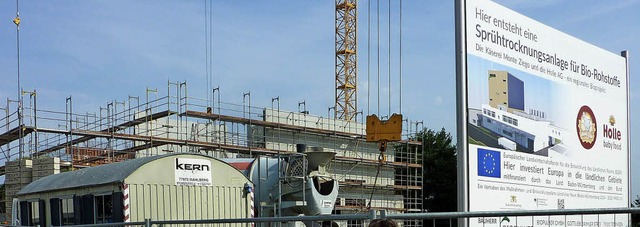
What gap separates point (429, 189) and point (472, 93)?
4637 centimetres

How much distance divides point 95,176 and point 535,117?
23.8 feet

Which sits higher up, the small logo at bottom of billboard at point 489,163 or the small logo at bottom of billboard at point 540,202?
the small logo at bottom of billboard at point 489,163

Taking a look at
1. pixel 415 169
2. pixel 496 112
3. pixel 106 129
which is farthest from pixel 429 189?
pixel 496 112

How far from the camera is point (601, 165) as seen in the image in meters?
15.4

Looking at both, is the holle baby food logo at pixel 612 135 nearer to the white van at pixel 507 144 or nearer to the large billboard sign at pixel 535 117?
the large billboard sign at pixel 535 117

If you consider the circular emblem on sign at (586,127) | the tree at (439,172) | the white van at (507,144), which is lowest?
the tree at (439,172)

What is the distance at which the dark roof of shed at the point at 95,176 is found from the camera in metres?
12.9

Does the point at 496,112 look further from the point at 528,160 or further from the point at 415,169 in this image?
the point at 415,169

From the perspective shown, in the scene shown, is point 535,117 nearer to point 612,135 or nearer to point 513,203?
point 513,203

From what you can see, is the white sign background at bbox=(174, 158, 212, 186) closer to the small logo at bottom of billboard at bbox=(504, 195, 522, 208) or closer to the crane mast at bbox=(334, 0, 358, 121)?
the small logo at bottom of billboard at bbox=(504, 195, 522, 208)

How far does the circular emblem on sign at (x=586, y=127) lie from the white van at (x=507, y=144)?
270cm

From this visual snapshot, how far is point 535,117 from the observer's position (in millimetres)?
Result: 13320

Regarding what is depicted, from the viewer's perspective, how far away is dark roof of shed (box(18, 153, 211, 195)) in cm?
1289

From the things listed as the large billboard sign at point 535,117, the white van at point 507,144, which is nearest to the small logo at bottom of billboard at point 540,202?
the large billboard sign at point 535,117
